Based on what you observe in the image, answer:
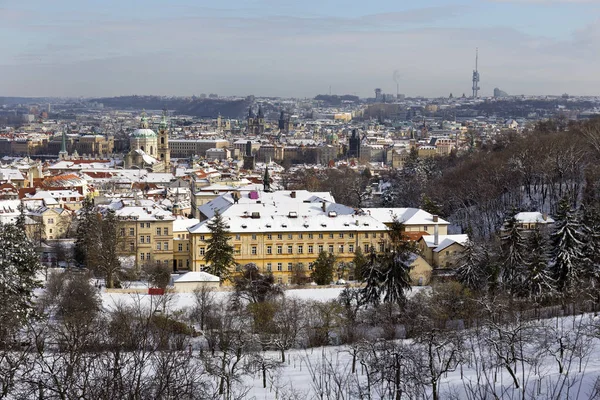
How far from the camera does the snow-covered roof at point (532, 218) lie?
117 ft

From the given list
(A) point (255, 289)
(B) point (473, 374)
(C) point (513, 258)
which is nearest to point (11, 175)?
(A) point (255, 289)

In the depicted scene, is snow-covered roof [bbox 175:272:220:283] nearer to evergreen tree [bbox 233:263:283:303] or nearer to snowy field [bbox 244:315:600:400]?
evergreen tree [bbox 233:263:283:303]

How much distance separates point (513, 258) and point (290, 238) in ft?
30.3

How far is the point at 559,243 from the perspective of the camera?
2770 centimetres

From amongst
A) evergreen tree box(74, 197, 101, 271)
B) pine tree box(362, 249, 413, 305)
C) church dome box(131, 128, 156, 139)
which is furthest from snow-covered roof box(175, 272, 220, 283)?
church dome box(131, 128, 156, 139)

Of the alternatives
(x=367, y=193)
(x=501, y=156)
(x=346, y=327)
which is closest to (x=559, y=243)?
(x=346, y=327)

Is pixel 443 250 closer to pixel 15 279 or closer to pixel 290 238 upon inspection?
pixel 290 238

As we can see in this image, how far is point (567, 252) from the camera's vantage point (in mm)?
27234

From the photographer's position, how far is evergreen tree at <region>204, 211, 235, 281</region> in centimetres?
3109

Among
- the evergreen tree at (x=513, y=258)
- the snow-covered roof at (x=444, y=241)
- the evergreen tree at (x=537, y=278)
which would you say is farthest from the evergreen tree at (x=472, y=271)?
the snow-covered roof at (x=444, y=241)

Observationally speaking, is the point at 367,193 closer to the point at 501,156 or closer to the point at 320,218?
the point at 501,156

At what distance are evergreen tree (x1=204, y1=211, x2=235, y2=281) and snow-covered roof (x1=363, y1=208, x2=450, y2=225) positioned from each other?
25.7 feet

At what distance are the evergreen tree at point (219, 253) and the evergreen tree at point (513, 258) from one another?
9582mm

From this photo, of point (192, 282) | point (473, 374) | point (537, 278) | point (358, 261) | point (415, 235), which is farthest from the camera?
point (415, 235)
